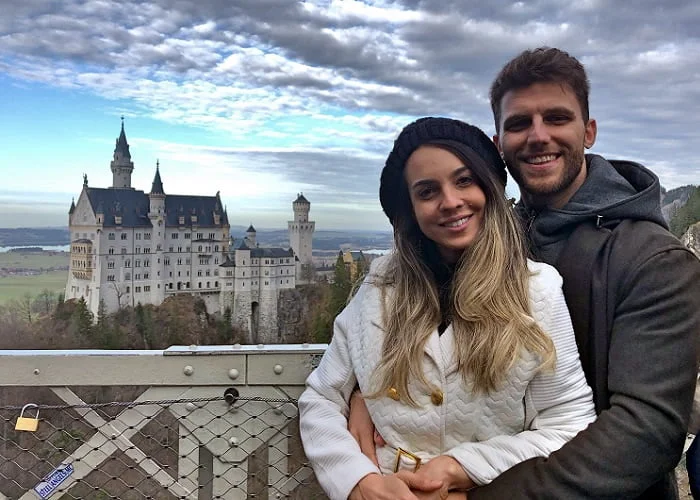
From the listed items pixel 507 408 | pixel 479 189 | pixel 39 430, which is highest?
pixel 479 189

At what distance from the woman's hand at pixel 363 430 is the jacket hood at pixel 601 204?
384mm

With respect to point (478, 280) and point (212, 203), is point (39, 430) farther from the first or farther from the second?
point (212, 203)

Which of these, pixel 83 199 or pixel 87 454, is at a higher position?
pixel 83 199

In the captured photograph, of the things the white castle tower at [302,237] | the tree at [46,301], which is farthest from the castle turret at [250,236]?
the tree at [46,301]

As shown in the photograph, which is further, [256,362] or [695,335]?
[256,362]

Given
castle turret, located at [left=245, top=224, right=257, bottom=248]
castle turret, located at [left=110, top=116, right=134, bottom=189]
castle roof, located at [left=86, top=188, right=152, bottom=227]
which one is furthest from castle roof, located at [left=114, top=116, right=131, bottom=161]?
castle turret, located at [left=245, top=224, right=257, bottom=248]

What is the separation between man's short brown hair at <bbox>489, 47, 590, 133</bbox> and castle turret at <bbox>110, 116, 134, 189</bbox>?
3355cm

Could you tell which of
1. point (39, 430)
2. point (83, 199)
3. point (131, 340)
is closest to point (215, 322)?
point (131, 340)

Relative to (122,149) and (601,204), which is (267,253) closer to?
(122,149)

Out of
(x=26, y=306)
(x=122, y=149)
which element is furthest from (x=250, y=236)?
(x=26, y=306)

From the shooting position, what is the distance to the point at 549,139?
3.30 feet

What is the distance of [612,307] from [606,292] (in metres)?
0.02

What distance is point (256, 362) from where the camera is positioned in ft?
3.84

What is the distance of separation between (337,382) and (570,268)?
16.1 inches
